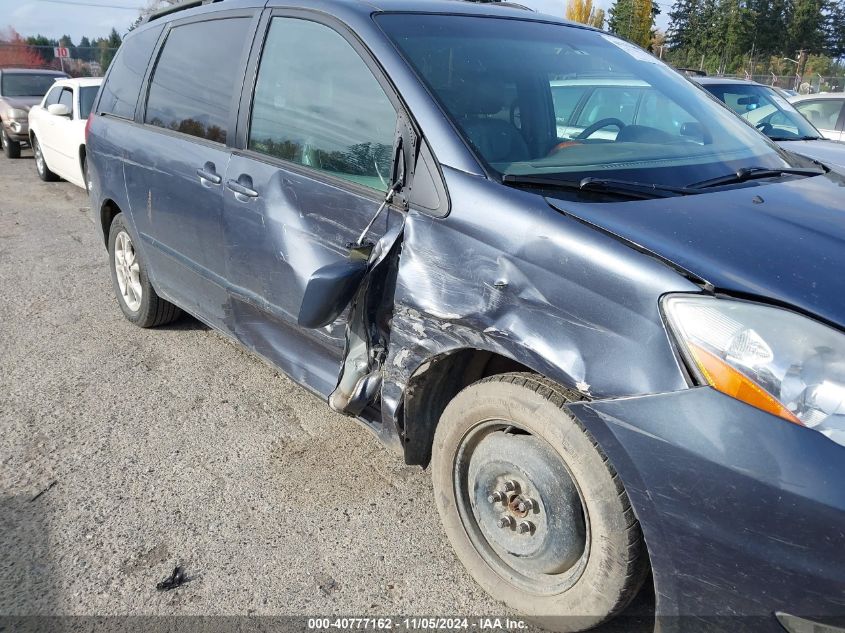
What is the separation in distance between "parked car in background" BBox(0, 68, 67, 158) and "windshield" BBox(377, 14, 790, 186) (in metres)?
13.1

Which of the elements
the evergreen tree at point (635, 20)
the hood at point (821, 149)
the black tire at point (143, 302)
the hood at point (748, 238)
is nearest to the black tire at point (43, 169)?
the black tire at point (143, 302)

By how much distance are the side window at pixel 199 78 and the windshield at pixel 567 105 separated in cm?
96

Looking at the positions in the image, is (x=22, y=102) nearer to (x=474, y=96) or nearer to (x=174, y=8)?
(x=174, y=8)

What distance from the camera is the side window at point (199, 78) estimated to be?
3225mm

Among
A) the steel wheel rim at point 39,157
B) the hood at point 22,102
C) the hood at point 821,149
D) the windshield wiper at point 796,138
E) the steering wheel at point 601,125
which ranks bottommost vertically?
the steel wheel rim at point 39,157

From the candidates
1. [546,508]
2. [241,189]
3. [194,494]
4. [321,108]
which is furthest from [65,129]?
[546,508]

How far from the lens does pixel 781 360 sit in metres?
1.62

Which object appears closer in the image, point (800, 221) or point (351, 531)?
point (800, 221)

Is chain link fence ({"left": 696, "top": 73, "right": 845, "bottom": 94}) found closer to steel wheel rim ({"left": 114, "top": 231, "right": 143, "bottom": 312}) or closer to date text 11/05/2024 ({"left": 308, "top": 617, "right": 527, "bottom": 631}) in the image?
steel wheel rim ({"left": 114, "top": 231, "right": 143, "bottom": 312})

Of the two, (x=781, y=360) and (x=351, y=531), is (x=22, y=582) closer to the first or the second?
(x=351, y=531)

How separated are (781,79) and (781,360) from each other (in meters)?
41.9

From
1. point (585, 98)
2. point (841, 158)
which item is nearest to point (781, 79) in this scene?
point (841, 158)

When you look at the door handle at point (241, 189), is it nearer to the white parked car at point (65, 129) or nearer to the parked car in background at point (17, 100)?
the white parked car at point (65, 129)

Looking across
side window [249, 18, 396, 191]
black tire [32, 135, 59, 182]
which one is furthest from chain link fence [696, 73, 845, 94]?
side window [249, 18, 396, 191]
